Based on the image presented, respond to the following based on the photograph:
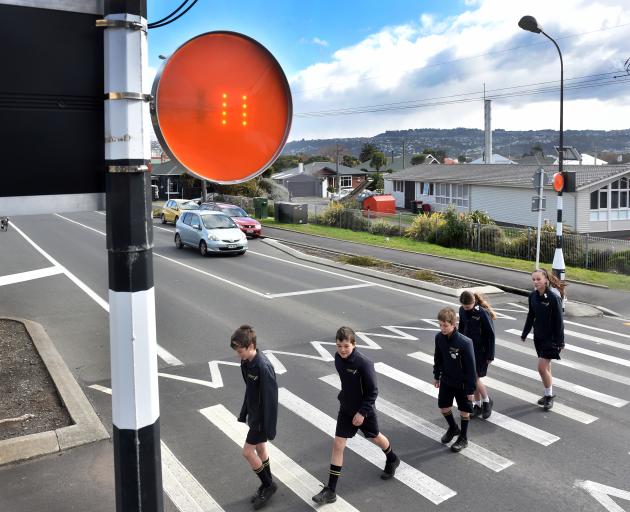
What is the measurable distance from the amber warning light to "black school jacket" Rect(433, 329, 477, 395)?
4757mm

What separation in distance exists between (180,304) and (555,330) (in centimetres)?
907

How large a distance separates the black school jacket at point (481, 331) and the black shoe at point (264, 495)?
3.13 m

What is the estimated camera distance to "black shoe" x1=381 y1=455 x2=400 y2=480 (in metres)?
6.18

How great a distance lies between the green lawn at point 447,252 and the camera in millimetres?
18895

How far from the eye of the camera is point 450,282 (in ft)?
59.2

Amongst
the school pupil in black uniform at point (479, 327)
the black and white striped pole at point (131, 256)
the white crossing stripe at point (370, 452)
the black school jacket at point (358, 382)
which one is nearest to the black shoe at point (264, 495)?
the black school jacket at point (358, 382)

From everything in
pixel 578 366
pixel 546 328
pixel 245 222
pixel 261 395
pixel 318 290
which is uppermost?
pixel 245 222

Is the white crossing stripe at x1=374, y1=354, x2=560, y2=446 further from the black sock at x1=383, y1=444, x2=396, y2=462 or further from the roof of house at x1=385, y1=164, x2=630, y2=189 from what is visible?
the roof of house at x1=385, y1=164, x2=630, y2=189

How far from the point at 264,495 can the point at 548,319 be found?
14.8ft

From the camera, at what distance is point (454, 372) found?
680 cm

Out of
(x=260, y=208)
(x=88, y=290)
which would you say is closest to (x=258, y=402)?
(x=88, y=290)

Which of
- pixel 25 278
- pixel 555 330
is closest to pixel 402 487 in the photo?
pixel 555 330

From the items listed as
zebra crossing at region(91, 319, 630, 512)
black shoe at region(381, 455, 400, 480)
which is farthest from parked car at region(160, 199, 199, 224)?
black shoe at region(381, 455, 400, 480)

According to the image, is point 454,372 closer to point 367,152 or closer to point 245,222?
point 245,222
